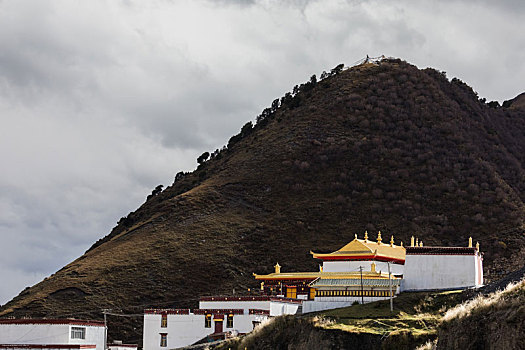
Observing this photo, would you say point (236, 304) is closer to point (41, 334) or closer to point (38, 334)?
point (41, 334)

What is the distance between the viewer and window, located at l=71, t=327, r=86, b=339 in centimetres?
5137

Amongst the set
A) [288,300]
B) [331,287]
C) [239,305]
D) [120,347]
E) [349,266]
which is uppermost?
[349,266]

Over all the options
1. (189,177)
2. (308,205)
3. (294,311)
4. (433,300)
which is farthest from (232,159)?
→ (433,300)

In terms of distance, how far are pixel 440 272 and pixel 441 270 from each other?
128 mm

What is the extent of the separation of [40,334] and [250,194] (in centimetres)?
5185

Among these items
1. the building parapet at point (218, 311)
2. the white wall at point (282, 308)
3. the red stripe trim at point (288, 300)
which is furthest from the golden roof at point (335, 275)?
the building parapet at point (218, 311)

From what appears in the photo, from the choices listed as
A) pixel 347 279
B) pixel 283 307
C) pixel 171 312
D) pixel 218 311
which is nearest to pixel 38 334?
pixel 171 312

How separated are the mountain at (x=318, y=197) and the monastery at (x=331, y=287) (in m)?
17.7

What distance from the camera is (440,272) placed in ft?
152

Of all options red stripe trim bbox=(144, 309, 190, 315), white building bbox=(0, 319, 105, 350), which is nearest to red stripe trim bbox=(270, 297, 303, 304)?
red stripe trim bbox=(144, 309, 190, 315)

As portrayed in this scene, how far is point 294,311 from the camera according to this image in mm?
56688

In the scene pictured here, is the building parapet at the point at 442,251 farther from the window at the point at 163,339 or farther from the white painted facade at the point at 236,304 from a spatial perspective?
the window at the point at 163,339

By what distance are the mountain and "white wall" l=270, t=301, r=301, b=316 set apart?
65.9 ft

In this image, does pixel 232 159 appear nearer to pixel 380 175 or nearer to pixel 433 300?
pixel 380 175
